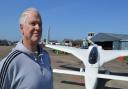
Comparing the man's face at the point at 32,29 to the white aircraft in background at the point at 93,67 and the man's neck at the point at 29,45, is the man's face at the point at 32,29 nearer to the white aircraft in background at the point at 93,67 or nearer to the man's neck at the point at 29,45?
the man's neck at the point at 29,45

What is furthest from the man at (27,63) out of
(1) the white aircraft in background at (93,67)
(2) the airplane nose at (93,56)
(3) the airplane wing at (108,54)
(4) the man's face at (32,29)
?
(3) the airplane wing at (108,54)

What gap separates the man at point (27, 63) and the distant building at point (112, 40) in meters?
39.6

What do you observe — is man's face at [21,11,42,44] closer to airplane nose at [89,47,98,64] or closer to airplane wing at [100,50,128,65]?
airplane nose at [89,47,98,64]

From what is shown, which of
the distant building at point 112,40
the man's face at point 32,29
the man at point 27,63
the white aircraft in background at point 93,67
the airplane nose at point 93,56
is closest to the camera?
the man at point 27,63

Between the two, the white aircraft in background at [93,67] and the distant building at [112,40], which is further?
the distant building at [112,40]

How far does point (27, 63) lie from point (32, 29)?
24cm

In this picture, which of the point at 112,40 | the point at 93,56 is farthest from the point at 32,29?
the point at 112,40

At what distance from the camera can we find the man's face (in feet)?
6.93

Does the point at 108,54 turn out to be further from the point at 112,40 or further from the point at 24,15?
the point at 112,40

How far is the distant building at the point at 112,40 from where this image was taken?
42.1 m

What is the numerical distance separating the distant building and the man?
39.6m

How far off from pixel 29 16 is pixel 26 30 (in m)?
0.10

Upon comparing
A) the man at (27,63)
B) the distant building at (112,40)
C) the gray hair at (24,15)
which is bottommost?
the distant building at (112,40)

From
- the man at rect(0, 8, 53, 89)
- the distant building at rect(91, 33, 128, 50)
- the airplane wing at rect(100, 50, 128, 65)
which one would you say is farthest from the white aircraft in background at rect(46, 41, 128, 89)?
the distant building at rect(91, 33, 128, 50)
